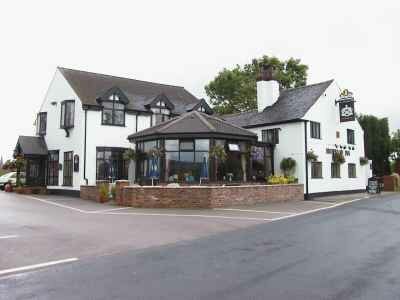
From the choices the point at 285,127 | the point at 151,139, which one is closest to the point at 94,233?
the point at 151,139

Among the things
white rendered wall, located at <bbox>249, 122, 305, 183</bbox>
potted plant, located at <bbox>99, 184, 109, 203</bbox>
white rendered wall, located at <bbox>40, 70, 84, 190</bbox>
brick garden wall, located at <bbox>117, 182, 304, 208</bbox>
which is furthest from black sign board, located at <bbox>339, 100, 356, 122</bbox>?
white rendered wall, located at <bbox>40, 70, 84, 190</bbox>

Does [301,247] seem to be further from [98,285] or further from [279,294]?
[98,285]

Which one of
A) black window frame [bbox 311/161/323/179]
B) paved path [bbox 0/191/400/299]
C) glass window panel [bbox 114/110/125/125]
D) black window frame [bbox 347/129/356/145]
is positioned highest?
glass window panel [bbox 114/110/125/125]

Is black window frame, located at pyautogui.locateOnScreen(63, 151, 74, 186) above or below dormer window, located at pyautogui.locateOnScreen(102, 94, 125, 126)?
below

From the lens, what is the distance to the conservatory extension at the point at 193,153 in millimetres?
21172

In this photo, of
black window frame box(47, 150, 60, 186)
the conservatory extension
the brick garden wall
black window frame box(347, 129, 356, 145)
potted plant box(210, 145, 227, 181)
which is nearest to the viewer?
the brick garden wall

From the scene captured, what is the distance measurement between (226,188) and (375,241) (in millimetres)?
9785

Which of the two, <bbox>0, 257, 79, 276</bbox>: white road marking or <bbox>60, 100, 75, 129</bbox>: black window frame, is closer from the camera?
<bbox>0, 257, 79, 276</bbox>: white road marking

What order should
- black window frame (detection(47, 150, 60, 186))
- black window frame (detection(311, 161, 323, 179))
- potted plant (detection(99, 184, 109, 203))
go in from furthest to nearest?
black window frame (detection(47, 150, 60, 186))
black window frame (detection(311, 161, 323, 179))
potted plant (detection(99, 184, 109, 203))

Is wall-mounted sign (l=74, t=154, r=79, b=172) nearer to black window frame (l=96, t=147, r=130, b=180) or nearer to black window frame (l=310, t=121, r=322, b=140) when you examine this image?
black window frame (l=96, t=147, r=130, b=180)

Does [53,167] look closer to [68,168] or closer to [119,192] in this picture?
[68,168]

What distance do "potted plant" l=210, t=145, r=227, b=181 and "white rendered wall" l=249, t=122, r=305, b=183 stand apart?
706 centimetres

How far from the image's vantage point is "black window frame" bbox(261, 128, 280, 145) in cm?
2730

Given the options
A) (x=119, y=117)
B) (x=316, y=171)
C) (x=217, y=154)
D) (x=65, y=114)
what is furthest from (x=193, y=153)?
(x=65, y=114)
